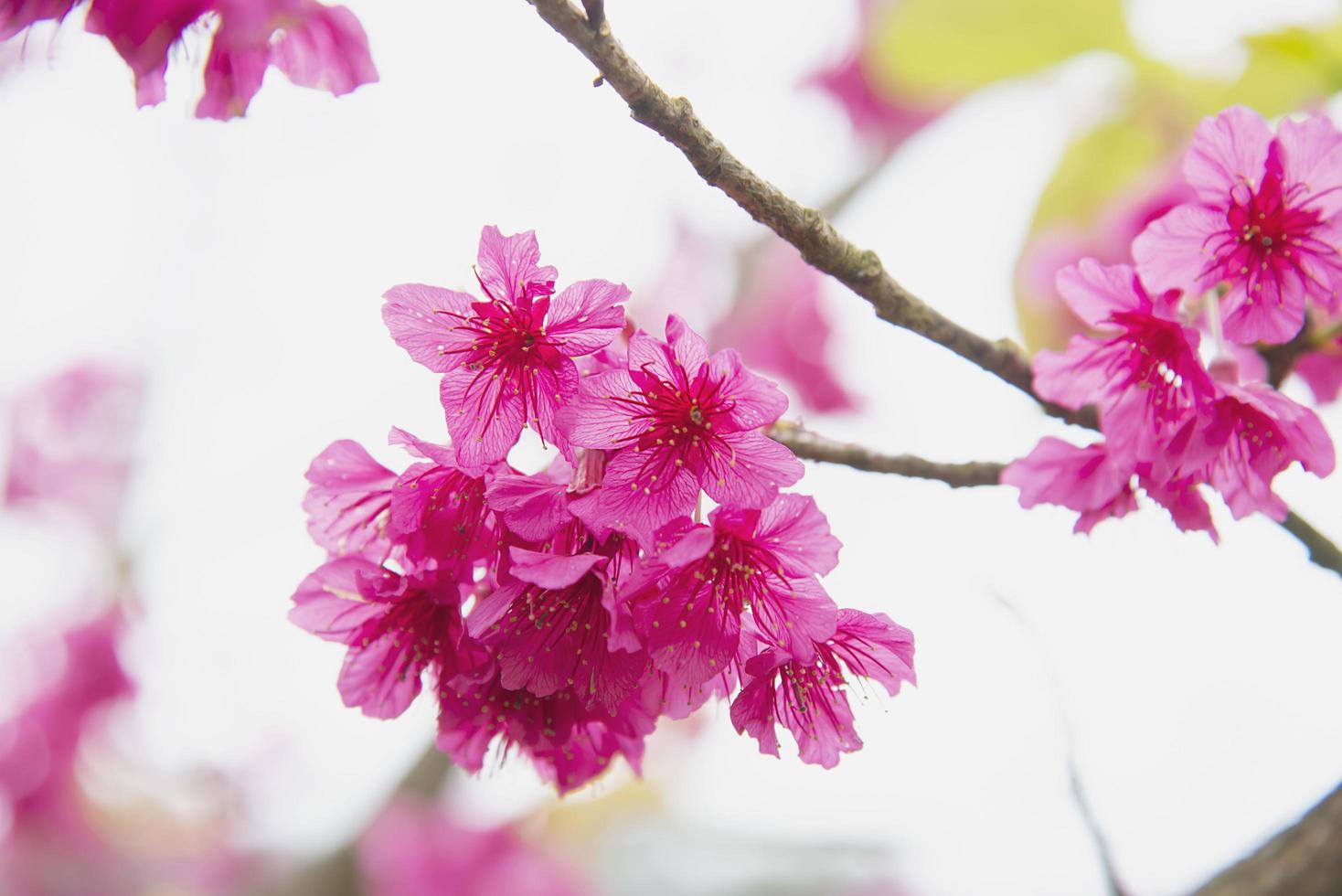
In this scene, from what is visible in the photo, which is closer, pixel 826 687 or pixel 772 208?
pixel 772 208

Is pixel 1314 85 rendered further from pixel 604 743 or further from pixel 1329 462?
pixel 604 743

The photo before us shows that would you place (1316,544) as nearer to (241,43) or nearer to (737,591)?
(737,591)

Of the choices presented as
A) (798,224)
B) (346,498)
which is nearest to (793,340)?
(346,498)

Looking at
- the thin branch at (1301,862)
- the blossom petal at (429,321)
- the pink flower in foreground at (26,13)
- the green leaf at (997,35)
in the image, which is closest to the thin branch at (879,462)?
the blossom petal at (429,321)

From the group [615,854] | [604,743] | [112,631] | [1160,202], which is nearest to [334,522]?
[604,743]

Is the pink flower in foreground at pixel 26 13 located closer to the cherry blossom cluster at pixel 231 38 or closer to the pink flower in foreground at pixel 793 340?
the cherry blossom cluster at pixel 231 38

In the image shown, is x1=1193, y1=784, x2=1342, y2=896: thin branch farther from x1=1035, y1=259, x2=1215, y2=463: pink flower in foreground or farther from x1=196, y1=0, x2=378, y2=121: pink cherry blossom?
x1=196, y1=0, x2=378, y2=121: pink cherry blossom

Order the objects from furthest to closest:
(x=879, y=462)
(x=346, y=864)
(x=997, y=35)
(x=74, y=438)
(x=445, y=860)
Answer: (x=74, y=438), (x=445, y=860), (x=346, y=864), (x=997, y=35), (x=879, y=462)
